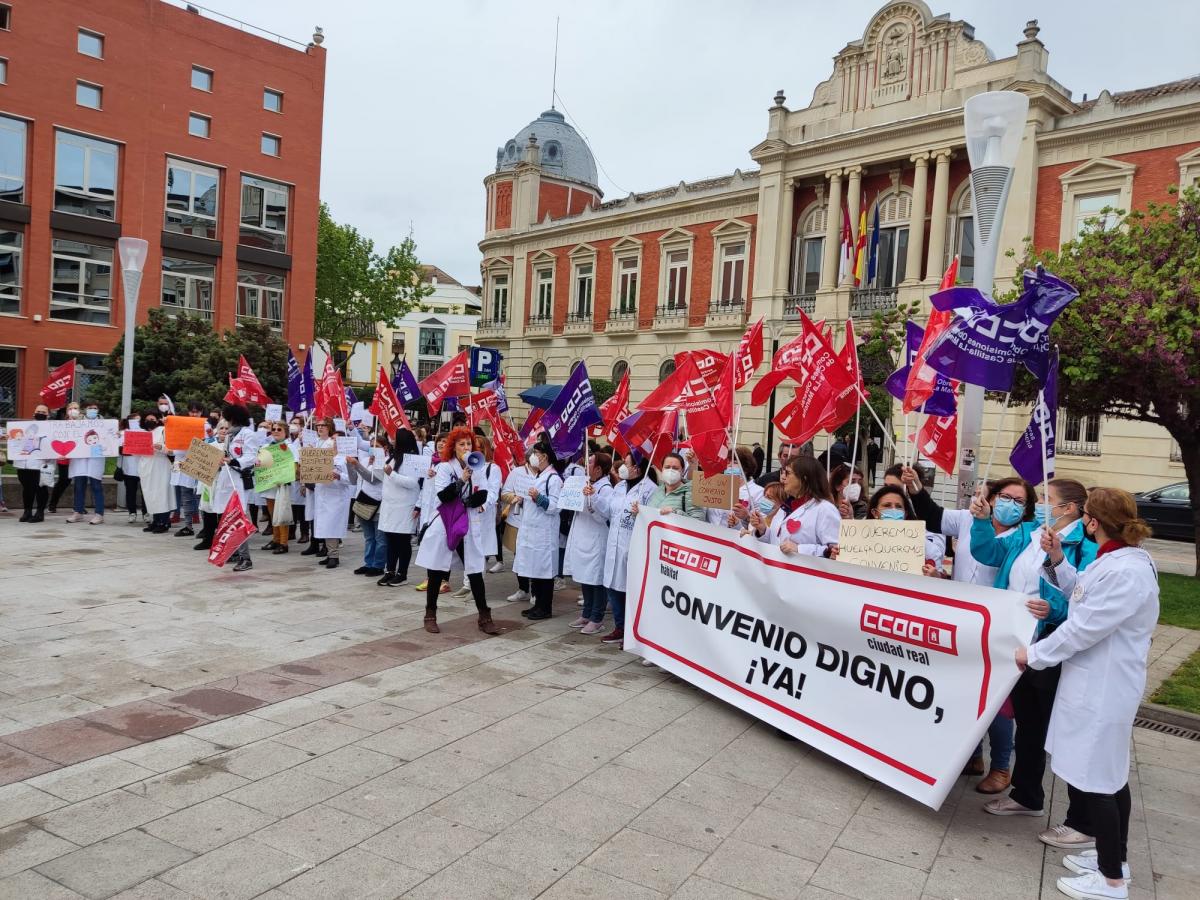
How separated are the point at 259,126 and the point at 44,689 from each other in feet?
110

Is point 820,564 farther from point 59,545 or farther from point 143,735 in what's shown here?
point 59,545

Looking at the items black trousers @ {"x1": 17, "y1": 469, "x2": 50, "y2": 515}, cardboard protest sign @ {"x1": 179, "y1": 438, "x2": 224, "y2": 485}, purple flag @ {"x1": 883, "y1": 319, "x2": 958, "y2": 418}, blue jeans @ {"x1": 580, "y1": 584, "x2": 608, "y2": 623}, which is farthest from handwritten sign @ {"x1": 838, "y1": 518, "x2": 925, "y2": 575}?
black trousers @ {"x1": 17, "y1": 469, "x2": 50, "y2": 515}

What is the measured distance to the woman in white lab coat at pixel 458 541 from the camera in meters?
8.27

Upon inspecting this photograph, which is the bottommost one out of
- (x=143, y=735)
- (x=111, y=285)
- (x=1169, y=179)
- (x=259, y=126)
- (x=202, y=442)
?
(x=143, y=735)

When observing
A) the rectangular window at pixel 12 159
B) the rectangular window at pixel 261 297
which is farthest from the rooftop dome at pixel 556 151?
the rectangular window at pixel 12 159

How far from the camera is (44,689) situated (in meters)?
6.11

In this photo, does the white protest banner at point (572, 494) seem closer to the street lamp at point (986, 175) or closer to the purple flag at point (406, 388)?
the street lamp at point (986, 175)

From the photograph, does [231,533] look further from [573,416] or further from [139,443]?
[139,443]

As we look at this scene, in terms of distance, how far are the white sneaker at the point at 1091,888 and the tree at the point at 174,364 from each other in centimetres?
2131

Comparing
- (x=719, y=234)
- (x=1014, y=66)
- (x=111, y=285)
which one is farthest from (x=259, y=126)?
(x=1014, y=66)

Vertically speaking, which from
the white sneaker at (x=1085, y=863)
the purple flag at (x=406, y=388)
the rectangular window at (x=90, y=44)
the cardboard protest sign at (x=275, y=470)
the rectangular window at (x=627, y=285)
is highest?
the rectangular window at (x=90, y=44)

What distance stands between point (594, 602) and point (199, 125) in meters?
31.8

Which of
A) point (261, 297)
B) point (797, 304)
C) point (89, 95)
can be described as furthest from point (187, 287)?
point (797, 304)

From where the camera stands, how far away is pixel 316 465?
1117 centimetres
